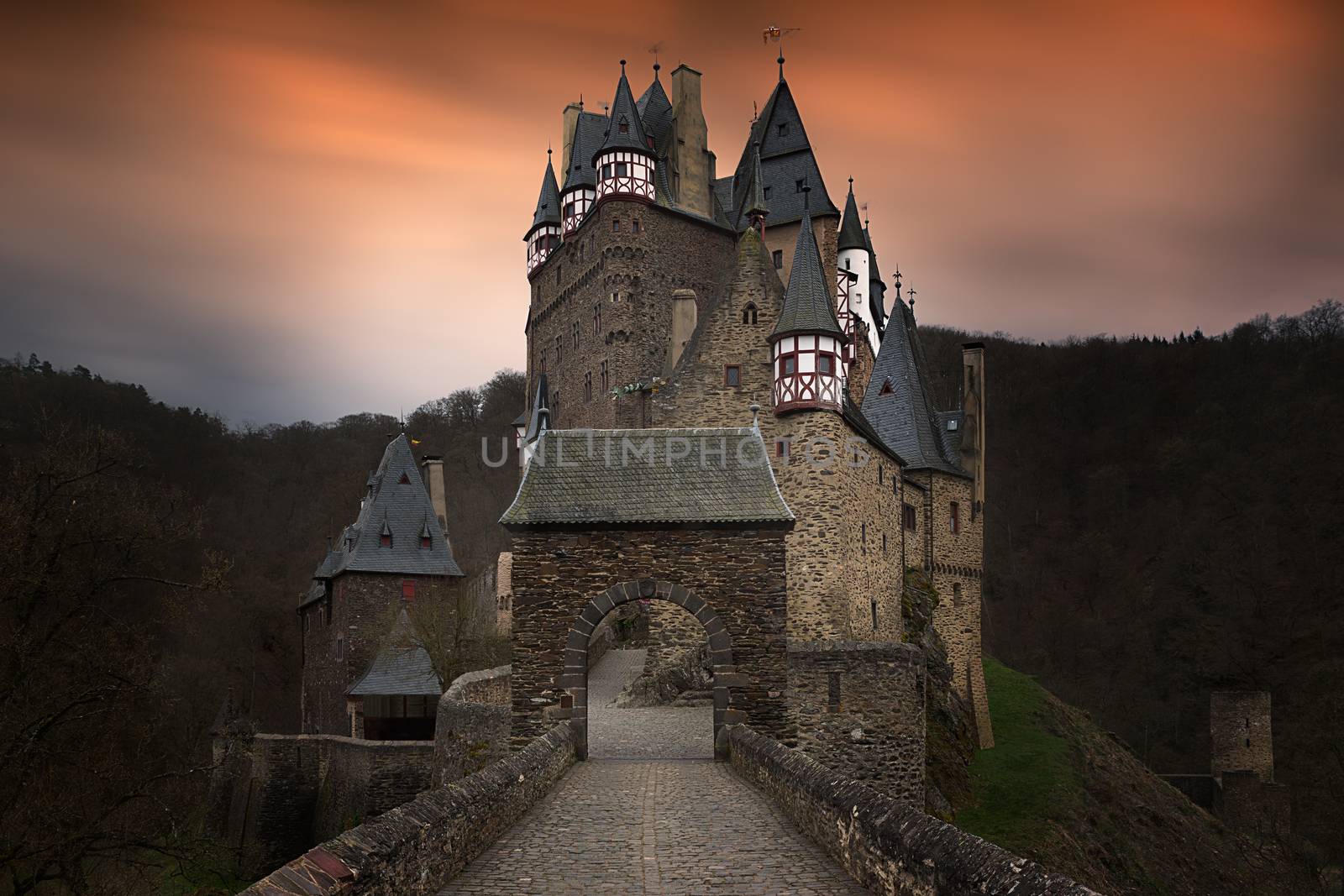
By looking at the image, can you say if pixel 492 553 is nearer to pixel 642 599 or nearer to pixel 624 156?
pixel 624 156

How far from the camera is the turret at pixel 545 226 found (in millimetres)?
52781

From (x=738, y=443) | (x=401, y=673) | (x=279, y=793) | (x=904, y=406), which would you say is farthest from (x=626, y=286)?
(x=738, y=443)

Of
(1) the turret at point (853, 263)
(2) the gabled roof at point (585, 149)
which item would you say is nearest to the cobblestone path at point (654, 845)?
(1) the turret at point (853, 263)

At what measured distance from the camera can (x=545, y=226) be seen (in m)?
53.2

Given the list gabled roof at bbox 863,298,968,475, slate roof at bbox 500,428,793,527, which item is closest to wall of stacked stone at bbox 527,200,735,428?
gabled roof at bbox 863,298,968,475

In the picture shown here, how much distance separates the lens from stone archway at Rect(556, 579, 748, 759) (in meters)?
16.9

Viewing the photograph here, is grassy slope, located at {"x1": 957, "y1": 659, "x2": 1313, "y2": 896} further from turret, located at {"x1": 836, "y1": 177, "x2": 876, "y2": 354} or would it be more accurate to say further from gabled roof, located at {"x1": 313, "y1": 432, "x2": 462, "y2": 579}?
gabled roof, located at {"x1": 313, "y1": 432, "x2": 462, "y2": 579}

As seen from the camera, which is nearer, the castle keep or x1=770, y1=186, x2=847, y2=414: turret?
the castle keep

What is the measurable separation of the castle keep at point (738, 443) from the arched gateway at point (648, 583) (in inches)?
1.3

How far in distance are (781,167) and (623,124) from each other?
6.35 meters

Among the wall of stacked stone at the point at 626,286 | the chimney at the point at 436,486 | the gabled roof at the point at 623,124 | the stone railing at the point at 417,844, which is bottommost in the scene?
the stone railing at the point at 417,844

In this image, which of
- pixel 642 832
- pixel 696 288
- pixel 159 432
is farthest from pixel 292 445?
pixel 642 832

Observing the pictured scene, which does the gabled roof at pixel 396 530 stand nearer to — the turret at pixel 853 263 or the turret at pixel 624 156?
the turret at pixel 624 156

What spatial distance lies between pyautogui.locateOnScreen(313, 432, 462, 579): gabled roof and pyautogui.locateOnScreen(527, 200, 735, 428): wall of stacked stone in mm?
7539
